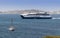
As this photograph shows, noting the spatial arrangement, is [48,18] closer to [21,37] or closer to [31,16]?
[31,16]

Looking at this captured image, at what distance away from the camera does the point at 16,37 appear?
31484mm

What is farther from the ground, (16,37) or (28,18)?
(16,37)

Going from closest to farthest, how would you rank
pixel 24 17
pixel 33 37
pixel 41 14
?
pixel 33 37 < pixel 41 14 < pixel 24 17

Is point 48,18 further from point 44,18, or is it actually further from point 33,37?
point 33,37

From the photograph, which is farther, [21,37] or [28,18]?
[28,18]

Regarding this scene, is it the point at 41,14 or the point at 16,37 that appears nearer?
the point at 16,37

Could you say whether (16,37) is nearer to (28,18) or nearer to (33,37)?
(33,37)

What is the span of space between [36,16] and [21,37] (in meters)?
73.6

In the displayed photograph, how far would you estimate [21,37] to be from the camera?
104ft

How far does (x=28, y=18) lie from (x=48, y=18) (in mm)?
8777

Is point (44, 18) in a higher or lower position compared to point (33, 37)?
lower

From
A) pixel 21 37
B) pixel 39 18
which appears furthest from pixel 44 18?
→ pixel 21 37

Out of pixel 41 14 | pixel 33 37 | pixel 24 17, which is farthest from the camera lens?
pixel 24 17

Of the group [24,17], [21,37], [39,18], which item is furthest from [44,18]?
[21,37]
